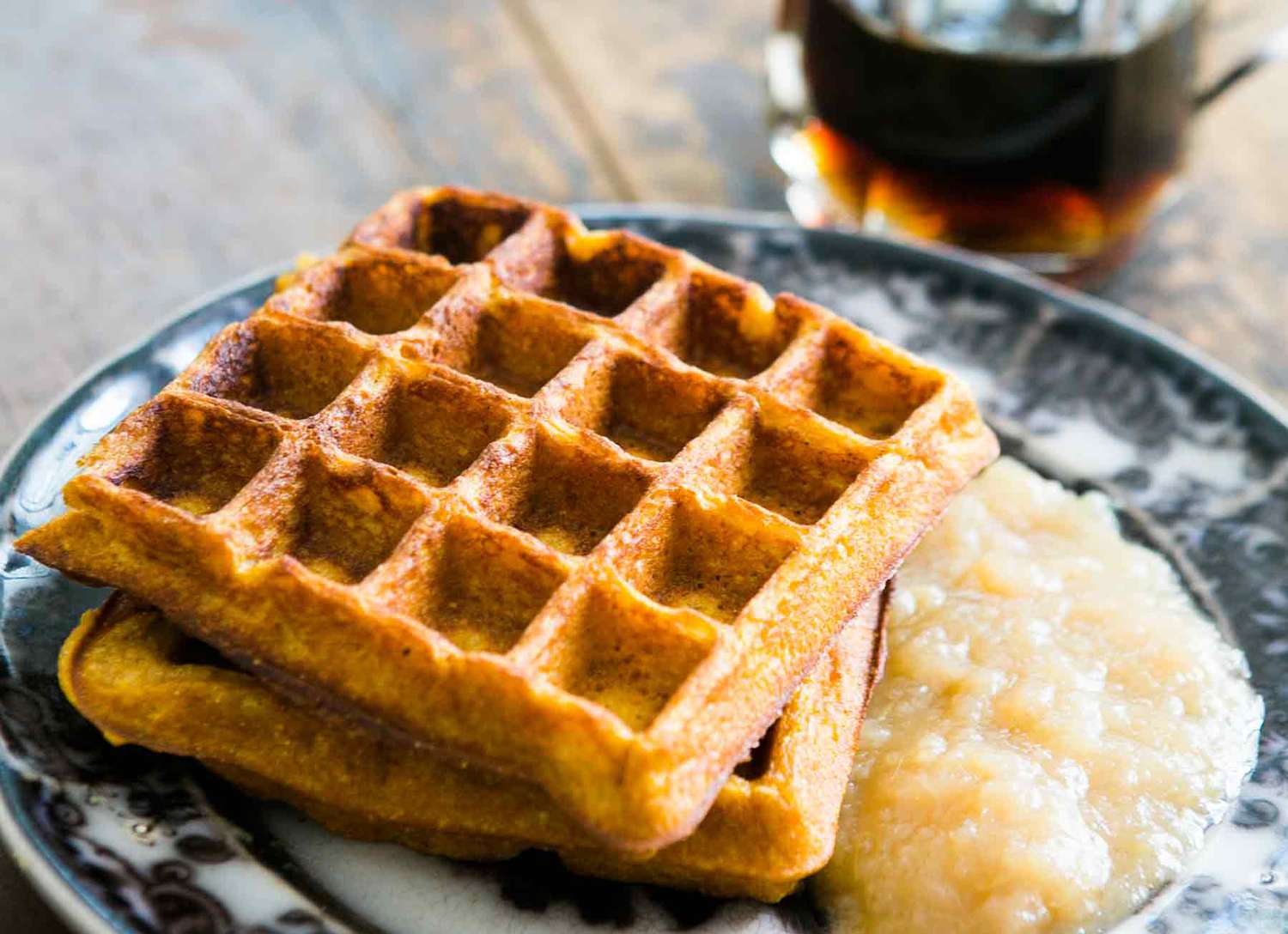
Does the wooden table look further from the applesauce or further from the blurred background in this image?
the applesauce

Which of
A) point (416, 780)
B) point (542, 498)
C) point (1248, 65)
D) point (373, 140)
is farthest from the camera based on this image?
point (373, 140)

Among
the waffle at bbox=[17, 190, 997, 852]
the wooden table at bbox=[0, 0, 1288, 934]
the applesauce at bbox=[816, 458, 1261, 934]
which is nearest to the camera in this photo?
the waffle at bbox=[17, 190, 997, 852]

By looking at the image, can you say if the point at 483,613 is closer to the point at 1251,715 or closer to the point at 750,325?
the point at 750,325

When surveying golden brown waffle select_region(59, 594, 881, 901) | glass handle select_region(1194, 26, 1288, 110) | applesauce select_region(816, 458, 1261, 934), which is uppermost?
golden brown waffle select_region(59, 594, 881, 901)

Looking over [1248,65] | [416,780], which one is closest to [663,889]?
[416,780]

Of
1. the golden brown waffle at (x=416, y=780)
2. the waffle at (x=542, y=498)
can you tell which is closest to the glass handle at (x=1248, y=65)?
the waffle at (x=542, y=498)

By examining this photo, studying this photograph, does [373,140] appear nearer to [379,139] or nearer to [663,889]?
[379,139]

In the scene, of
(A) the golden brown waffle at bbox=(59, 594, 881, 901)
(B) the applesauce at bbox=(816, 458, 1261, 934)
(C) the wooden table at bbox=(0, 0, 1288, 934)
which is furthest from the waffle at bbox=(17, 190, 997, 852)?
(C) the wooden table at bbox=(0, 0, 1288, 934)

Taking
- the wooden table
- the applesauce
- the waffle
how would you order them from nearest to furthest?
the waffle
the applesauce
the wooden table
